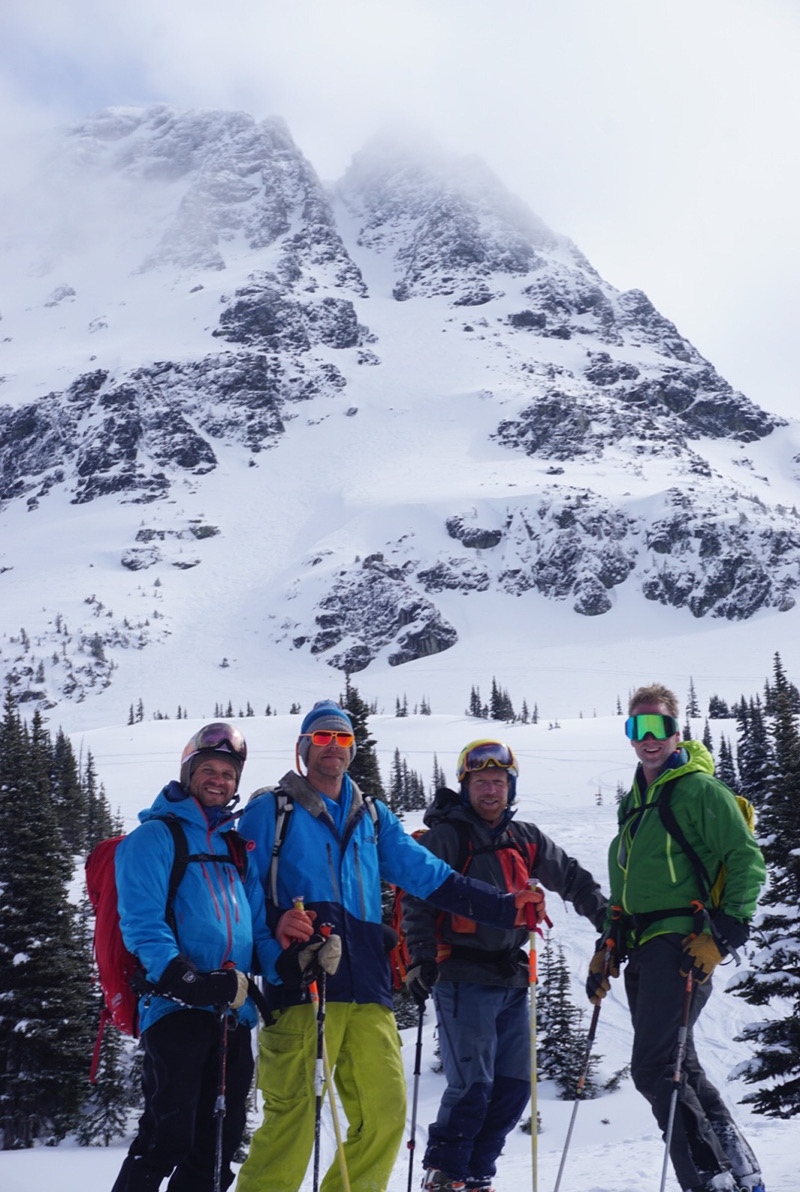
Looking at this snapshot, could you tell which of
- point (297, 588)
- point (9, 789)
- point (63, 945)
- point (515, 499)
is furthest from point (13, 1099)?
point (515, 499)

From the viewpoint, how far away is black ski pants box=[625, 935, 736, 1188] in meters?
5.26

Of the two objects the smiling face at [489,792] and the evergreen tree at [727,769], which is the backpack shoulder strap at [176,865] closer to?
the smiling face at [489,792]

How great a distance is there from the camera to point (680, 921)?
5527 millimetres

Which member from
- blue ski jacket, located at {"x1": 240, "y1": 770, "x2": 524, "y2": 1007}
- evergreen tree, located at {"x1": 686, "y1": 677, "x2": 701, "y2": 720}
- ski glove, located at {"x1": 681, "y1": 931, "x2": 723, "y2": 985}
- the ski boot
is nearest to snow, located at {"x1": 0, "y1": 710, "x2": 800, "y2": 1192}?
the ski boot

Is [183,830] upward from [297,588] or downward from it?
downward

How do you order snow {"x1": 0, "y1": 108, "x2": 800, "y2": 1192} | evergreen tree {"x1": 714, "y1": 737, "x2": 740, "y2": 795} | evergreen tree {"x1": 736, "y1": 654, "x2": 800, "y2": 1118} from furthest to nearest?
evergreen tree {"x1": 714, "y1": 737, "x2": 740, "y2": 795} < snow {"x1": 0, "y1": 108, "x2": 800, "y2": 1192} < evergreen tree {"x1": 736, "y1": 654, "x2": 800, "y2": 1118}

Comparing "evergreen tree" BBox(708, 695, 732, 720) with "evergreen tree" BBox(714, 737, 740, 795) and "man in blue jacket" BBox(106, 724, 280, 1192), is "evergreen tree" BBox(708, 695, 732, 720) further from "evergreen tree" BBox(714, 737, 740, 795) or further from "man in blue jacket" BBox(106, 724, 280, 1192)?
"man in blue jacket" BBox(106, 724, 280, 1192)

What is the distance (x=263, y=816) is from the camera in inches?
218

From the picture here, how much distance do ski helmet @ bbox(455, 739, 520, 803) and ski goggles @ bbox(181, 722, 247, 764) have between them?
148cm

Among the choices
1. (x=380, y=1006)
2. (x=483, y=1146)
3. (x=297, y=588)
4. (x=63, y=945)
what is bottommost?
(x=63, y=945)

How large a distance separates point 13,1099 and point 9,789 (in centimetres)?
673

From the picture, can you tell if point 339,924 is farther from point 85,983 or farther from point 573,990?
point 573,990

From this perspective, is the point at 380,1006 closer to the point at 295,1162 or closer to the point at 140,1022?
the point at 295,1162

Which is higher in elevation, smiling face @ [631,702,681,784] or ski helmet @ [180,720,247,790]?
ski helmet @ [180,720,247,790]
